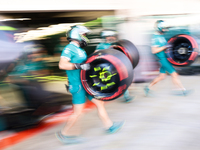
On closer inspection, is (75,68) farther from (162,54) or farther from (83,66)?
(162,54)

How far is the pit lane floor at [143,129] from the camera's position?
265 centimetres

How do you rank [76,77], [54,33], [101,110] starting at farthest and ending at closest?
[54,33]
[101,110]
[76,77]

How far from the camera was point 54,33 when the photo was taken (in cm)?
522

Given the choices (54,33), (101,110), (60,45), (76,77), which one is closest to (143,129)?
(101,110)

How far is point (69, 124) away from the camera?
2.73m

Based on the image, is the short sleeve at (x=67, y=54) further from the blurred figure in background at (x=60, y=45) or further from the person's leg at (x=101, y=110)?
the blurred figure in background at (x=60, y=45)

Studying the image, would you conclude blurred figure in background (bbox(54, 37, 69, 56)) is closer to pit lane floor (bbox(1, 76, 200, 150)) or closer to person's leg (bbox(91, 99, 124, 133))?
pit lane floor (bbox(1, 76, 200, 150))

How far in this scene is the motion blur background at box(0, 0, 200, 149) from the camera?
3.29 m

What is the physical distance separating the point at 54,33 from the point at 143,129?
3.31 m

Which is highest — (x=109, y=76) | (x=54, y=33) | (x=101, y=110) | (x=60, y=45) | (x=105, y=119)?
(x=54, y=33)

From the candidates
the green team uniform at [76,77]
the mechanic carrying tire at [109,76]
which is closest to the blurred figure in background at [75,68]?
the green team uniform at [76,77]

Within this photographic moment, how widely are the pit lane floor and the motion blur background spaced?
830 millimetres

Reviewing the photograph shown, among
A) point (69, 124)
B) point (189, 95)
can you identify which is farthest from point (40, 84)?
point (189, 95)

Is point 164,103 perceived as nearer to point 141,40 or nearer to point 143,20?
point 141,40
